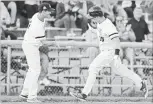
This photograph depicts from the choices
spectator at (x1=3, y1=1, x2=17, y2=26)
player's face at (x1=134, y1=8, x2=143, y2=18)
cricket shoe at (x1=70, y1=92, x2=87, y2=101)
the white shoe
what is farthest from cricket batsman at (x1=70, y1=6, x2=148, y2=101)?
spectator at (x1=3, y1=1, x2=17, y2=26)

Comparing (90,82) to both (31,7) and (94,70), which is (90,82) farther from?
(31,7)

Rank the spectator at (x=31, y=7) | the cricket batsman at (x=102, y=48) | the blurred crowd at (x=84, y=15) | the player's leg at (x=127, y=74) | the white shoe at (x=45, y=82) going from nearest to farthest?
1. the cricket batsman at (x=102, y=48)
2. the player's leg at (x=127, y=74)
3. the white shoe at (x=45, y=82)
4. the blurred crowd at (x=84, y=15)
5. the spectator at (x=31, y=7)

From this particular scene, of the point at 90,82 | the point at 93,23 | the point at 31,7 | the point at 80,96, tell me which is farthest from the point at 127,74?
the point at 31,7

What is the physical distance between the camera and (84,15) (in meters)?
15.1

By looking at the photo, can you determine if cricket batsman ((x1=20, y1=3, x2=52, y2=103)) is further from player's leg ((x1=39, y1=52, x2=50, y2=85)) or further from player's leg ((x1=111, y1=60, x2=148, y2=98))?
player's leg ((x1=111, y1=60, x2=148, y2=98))

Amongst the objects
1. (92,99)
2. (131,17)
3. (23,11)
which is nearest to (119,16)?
(131,17)

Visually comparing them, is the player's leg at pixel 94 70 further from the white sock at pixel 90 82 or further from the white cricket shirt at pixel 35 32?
the white cricket shirt at pixel 35 32

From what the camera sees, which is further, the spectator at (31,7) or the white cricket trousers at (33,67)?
the spectator at (31,7)

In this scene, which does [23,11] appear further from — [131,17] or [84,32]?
[131,17]

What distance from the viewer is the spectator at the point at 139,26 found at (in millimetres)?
14773

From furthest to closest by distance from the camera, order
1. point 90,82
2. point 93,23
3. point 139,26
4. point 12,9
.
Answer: point 12,9, point 139,26, point 93,23, point 90,82

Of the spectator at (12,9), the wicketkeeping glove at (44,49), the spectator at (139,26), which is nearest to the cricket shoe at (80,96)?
the wicketkeeping glove at (44,49)

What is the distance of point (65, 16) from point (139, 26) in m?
1.85

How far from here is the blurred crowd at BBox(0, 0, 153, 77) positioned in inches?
581
